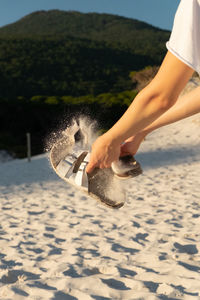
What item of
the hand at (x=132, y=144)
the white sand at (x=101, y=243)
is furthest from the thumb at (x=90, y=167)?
the white sand at (x=101, y=243)

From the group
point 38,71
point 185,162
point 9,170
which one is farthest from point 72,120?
point 38,71

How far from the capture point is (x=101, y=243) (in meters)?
3.57

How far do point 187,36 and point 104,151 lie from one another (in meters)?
0.44

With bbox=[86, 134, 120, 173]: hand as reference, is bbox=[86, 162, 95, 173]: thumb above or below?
below

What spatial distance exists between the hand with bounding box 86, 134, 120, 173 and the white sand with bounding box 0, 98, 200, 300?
51.0 inches

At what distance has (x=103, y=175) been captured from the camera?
1.66 m

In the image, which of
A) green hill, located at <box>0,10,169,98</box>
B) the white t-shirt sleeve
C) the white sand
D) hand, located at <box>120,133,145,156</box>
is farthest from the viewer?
green hill, located at <box>0,10,169,98</box>

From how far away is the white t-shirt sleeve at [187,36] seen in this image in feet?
3.31

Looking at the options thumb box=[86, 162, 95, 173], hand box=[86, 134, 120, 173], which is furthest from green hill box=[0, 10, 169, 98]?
hand box=[86, 134, 120, 173]

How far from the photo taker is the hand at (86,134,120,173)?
1206 millimetres

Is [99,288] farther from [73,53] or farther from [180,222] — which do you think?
[73,53]

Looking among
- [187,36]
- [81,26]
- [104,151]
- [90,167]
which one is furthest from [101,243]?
[81,26]

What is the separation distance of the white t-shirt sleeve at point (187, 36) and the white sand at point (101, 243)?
5.48ft

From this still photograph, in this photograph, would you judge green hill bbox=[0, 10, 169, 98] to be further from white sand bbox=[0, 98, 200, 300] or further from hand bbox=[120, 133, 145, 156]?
hand bbox=[120, 133, 145, 156]
